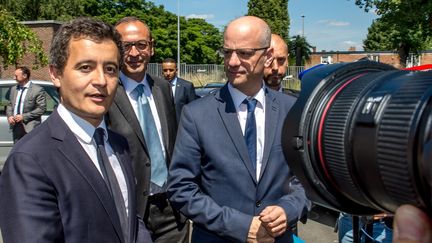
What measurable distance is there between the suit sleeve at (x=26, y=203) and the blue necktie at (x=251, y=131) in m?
1.07

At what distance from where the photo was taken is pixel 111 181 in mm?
1985

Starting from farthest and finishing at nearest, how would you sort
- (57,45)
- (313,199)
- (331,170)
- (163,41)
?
(163,41)
(57,45)
(313,199)
(331,170)

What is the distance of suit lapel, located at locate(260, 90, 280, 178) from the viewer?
2554mm

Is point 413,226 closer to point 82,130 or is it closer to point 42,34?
point 82,130

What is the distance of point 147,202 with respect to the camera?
10.3 feet

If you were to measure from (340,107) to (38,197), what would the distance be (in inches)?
39.3

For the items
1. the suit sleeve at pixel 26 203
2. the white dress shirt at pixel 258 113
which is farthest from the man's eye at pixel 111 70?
the white dress shirt at pixel 258 113

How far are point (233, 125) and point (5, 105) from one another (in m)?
6.53

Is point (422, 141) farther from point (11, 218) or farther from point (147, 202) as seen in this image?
point (147, 202)

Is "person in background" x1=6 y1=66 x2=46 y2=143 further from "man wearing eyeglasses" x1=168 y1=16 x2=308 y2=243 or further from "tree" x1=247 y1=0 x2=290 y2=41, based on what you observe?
"tree" x1=247 y1=0 x2=290 y2=41

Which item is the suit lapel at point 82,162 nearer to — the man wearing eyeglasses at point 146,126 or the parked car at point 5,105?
the man wearing eyeglasses at point 146,126

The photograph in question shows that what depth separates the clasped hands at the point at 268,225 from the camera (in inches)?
95.6

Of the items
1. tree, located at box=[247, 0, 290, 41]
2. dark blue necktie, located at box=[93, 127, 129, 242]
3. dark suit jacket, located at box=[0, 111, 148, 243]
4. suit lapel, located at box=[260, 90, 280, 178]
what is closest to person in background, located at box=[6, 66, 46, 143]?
suit lapel, located at box=[260, 90, 280, 178]

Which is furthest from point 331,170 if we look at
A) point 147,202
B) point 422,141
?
point 147,202
